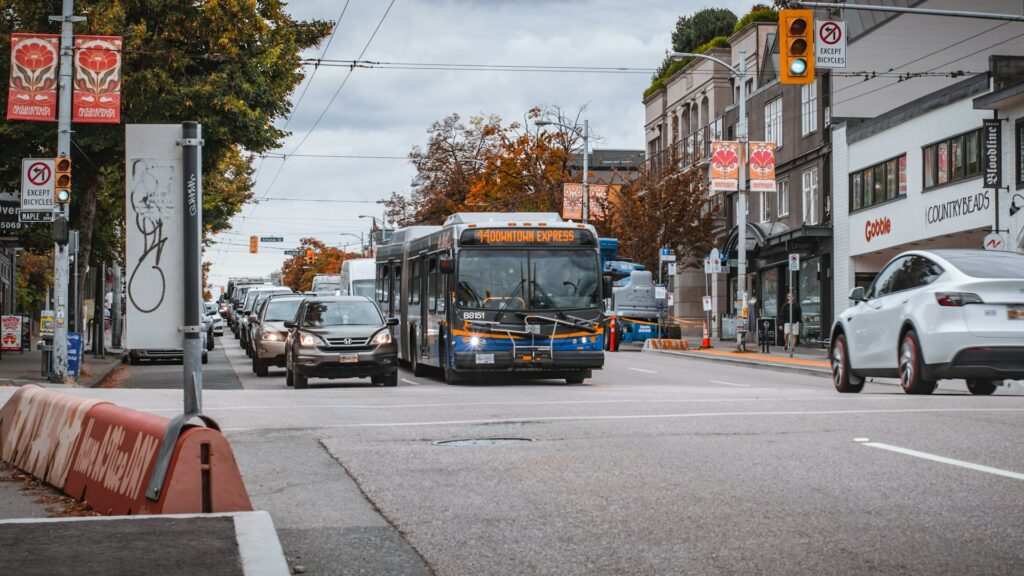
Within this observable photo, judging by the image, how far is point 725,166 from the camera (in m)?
39.1

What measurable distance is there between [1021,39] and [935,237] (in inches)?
371

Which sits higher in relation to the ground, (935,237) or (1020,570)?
(935,237)

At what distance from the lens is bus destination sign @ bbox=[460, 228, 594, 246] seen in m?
23.7

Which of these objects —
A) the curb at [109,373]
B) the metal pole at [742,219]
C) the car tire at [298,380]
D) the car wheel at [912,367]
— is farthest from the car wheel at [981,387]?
the metal pole at [742,219]

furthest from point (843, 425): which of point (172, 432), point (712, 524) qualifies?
point (172, 432)

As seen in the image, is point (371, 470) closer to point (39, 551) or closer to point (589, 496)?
point (589, 496)

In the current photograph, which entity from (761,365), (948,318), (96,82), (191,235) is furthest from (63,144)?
(761,365)

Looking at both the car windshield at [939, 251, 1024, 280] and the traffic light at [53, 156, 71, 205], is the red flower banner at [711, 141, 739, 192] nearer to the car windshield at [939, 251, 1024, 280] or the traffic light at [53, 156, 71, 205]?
the traffic light at [53, 156, 71, 205]

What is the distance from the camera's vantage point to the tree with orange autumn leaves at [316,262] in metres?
144

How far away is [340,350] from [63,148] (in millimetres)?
6425

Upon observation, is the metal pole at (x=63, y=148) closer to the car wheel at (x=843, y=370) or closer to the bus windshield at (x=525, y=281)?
the bus windshield at (x=525, y=281)

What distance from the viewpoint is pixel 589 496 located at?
8461 millimetres

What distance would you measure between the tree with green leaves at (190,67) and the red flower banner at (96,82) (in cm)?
358

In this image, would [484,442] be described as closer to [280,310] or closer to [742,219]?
[280,310]
